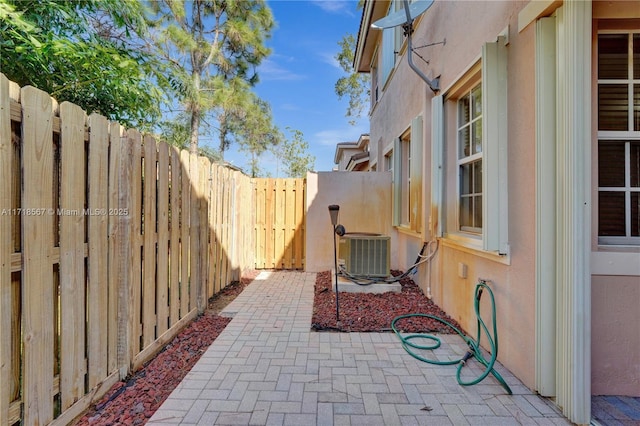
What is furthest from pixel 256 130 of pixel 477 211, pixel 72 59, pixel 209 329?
pixel 477 211

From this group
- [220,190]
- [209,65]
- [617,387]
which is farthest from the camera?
[209,65]

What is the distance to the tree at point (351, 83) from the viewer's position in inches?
761

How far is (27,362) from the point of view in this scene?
1.74 metres

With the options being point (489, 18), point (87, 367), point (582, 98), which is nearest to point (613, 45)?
point (582, 98)

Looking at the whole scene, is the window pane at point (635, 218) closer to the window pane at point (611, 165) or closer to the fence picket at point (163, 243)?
the window pane at point (611, 165)

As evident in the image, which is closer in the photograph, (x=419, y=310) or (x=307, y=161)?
(x=419, y=310)

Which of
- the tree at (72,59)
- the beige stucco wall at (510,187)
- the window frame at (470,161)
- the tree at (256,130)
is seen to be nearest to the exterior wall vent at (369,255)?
the beige stucco wall at (510,187)

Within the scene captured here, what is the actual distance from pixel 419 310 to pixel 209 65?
14.2m

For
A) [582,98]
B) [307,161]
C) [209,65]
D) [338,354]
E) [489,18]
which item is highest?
[209,65]

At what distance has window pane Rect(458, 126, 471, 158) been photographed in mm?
3857

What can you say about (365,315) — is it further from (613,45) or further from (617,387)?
(613,45)

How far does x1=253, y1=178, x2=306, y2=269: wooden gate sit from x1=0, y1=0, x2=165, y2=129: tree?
298cm

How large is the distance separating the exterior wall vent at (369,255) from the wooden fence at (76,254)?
2.78 metres

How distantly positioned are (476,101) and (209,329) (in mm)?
4002
